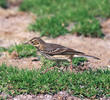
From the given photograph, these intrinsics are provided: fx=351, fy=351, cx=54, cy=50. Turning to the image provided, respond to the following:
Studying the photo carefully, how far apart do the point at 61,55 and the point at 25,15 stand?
584cm

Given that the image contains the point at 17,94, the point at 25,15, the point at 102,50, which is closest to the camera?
the point at 17,94

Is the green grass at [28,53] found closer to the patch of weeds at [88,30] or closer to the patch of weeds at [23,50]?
→ the patch of weeds at [23,50]

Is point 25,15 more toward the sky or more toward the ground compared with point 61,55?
more toward the ground

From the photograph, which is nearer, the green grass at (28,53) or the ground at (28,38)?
the green grass at (28,53)

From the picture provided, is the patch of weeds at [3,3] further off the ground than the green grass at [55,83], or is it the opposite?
the green grass at [55,83]

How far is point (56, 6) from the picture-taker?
1410 centimetres

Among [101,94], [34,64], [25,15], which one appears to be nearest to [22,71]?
[34,64]

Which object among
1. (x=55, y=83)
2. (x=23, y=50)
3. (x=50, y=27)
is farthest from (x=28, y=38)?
(x=55, y=83)

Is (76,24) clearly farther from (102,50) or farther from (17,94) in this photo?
(17,94)

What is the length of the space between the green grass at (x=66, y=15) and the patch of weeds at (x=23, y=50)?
5.25ft

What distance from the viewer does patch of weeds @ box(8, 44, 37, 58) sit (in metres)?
9.77

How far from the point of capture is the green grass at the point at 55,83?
24.6ft

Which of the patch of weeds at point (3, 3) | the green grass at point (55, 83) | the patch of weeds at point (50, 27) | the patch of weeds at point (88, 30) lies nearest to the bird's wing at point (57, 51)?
the green grass at point (55, 83)

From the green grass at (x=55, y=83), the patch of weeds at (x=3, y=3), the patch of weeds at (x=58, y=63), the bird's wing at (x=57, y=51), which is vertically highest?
the bird's wing at (x=57, y=51)
